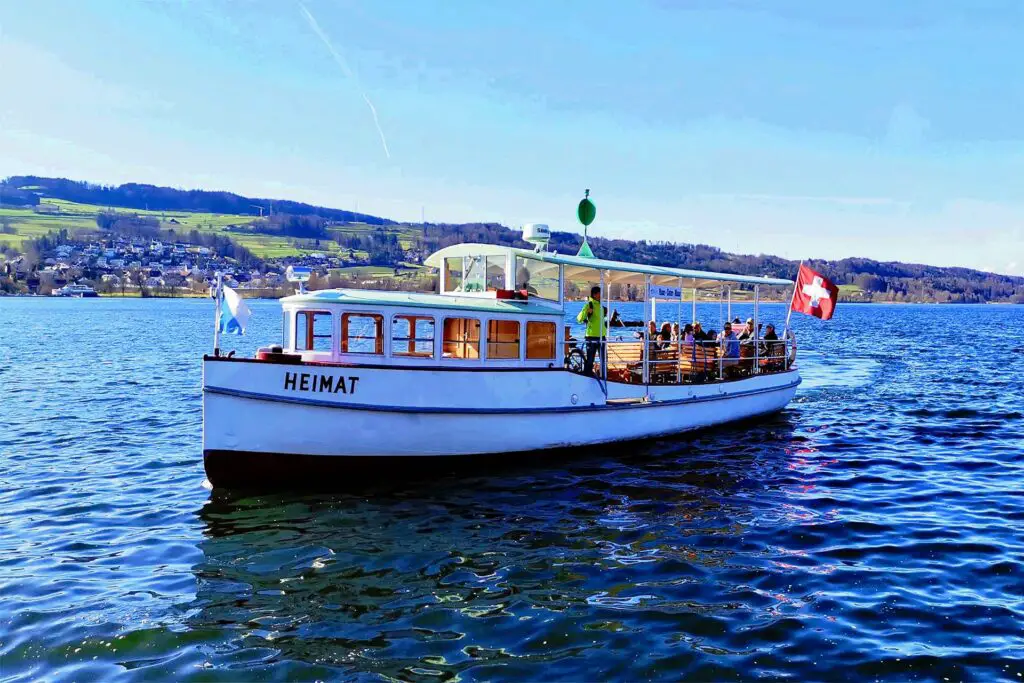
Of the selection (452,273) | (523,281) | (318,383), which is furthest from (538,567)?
(452,273)

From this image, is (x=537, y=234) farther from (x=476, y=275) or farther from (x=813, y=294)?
(x=813, y=294)

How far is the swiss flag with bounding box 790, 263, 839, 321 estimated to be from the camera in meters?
21.3

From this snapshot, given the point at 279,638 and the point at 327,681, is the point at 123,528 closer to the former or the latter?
the point at 279,638

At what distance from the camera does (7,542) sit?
448 inches

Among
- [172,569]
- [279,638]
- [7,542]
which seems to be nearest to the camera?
[279,638]

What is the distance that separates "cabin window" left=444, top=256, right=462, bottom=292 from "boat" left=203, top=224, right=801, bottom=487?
4 centimetres

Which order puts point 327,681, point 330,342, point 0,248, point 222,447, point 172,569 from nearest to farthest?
point 327,681, point 172,569, point 222,447, point 330,342, point 0,248

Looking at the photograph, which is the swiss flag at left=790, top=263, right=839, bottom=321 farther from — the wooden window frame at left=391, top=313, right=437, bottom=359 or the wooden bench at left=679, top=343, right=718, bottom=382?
the wooden window frame at left=391, top=313, right=437, bottom=359

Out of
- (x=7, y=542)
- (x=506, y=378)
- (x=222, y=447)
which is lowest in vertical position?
(x=7, y=542)

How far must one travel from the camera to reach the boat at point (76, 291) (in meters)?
166

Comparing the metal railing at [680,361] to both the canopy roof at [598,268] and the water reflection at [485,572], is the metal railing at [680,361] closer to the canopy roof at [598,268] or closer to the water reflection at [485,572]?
the canopy roof at [598,268]

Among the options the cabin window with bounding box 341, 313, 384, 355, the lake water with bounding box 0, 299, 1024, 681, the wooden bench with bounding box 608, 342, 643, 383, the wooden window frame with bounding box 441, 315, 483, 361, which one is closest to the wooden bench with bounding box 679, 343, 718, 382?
the wooden bench with bounding box 608, 342, 643, 383

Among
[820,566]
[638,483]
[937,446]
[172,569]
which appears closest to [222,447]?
[172,569]

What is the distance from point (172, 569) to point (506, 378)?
7.20m
